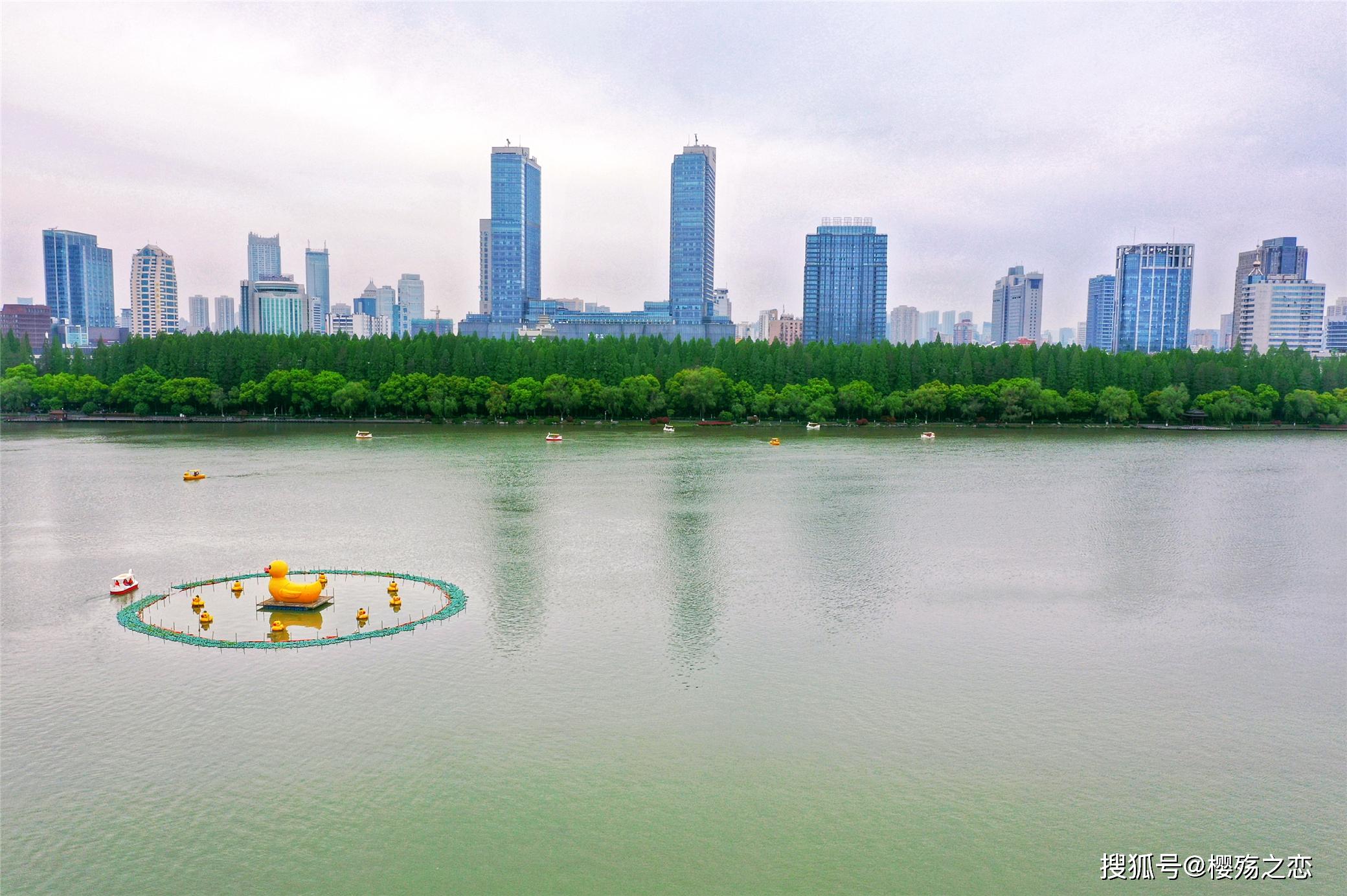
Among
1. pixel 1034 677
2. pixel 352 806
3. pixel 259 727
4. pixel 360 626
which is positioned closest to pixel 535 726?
pixel 352 806

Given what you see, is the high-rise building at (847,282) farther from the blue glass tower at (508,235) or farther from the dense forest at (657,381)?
the dense forest at (657,381)

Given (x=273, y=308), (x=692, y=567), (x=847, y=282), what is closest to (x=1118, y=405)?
(x=692, y=567)

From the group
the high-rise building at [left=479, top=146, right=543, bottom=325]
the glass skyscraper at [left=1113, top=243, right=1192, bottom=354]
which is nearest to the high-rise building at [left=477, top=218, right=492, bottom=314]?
the high-rise building at [left=479, top=146, right=543, bottom=325]

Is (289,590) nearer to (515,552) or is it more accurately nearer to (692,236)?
(515,552)

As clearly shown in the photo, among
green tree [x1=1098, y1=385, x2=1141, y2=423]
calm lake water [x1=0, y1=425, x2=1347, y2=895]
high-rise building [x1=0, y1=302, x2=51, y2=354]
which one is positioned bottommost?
calm lake water [x1=0, y1=425, x2=1347, y2=895]

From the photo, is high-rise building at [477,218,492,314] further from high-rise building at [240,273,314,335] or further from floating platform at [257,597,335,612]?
floating platform at [257,597,335,612]

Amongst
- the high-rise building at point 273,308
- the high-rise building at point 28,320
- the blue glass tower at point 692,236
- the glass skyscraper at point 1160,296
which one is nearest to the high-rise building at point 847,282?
the blue glass tower at point 692,236
